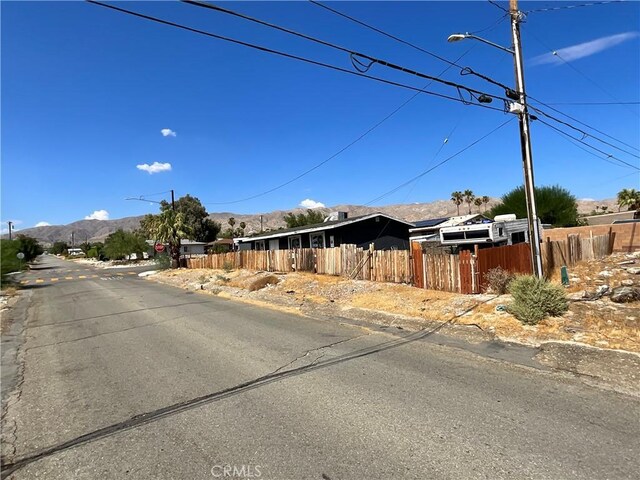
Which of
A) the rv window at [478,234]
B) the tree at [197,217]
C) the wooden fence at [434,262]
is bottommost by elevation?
the wooden fence at [434,262]

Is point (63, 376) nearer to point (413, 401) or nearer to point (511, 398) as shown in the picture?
point (413, 401)

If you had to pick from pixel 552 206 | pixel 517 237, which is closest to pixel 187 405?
pixel 517 237

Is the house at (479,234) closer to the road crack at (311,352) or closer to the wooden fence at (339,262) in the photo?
the wooden fence at (339,262)

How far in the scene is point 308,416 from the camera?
14.8 feet

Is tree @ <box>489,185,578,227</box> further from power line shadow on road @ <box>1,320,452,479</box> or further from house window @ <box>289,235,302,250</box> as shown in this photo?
power line shadow on road @ <box>1,320,452,479</box>

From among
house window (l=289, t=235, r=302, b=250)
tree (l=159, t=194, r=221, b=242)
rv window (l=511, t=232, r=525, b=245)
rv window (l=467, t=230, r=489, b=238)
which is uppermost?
tree (l=159, t=194, r=221, b=242)

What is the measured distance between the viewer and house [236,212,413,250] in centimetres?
2800

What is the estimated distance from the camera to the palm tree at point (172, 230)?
38688mm

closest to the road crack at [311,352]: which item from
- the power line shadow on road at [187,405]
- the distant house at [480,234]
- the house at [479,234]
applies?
the power line shadow on road at [187,405]

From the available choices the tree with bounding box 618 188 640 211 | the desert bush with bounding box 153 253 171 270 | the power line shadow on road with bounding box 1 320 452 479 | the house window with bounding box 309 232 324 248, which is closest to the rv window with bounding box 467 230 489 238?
the power line shadow on road with bounding box 1 320 452 479

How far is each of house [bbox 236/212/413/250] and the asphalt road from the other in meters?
20.1

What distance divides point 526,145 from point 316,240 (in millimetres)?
19293

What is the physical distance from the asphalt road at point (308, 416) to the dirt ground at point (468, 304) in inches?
86.9

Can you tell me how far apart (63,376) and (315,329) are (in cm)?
510
